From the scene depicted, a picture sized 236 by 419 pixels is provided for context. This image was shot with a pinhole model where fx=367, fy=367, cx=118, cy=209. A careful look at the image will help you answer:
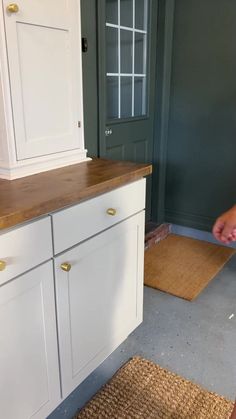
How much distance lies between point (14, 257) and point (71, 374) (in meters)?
0.63

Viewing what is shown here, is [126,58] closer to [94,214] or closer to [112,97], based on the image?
[112,97]

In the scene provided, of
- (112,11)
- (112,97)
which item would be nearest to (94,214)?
(112,97)

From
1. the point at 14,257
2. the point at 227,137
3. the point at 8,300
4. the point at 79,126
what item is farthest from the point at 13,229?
the point at 227,137

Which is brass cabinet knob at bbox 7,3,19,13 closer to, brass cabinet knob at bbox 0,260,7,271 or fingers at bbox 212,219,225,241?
brass cabinet knob at bbox 0,260,7,271

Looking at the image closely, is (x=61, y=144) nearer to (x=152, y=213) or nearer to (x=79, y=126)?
(x=79, y=126)

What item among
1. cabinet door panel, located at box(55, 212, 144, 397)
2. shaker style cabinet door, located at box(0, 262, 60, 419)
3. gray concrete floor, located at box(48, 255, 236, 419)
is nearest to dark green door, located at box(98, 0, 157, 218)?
cabinet door panel, located at box(55, 212, 144, 397)

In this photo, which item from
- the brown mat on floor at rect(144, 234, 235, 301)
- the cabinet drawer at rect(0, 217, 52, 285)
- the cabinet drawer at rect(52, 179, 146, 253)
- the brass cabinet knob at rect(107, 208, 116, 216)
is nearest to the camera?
the cabinet drawer at rect(0, 217, 52, 285)

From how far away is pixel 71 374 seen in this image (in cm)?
141

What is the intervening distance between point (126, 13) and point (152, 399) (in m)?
2.25

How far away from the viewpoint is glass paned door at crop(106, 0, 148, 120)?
2301 mm

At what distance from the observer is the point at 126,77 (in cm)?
252

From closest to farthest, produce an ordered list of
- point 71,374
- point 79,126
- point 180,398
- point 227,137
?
point 71,374 → point 180,398 → point 79,126 → point 227,137

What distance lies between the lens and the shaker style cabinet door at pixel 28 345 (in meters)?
1.09

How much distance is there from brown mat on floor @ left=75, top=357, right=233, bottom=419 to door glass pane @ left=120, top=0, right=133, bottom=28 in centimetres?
208
